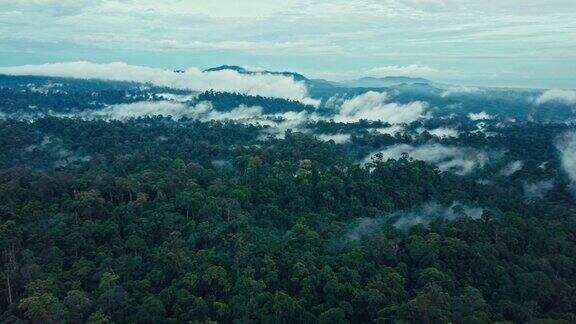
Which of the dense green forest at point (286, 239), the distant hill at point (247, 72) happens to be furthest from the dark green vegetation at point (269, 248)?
the distant hill at point (247, 72)

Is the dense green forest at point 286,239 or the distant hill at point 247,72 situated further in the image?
the distant hill at point 247,72

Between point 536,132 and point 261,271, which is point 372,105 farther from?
point 261,271

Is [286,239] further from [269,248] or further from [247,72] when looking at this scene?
[247,72]

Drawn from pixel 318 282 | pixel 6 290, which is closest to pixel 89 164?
pixel 6 290

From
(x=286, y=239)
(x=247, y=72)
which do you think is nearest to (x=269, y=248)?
(x=286, y=239)

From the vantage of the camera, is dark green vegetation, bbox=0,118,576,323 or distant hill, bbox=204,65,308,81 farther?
distant hill, bbox=204,65,308,81

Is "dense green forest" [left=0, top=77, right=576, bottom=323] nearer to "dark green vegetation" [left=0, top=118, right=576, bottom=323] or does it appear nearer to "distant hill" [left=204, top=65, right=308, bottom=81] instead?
"dark green vegetation" [left=0, top=118, right=576, bottom=323]

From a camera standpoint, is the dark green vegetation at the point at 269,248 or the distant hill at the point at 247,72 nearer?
the dark green vegetation at the point at 269,248

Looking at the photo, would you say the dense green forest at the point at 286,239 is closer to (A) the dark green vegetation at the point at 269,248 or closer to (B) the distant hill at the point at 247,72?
(A) the dark green vegetation at the point at 269,248

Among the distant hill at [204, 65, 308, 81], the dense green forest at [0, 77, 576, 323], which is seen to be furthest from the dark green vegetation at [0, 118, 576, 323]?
the distant hill at [204, 65, 308, 81]
